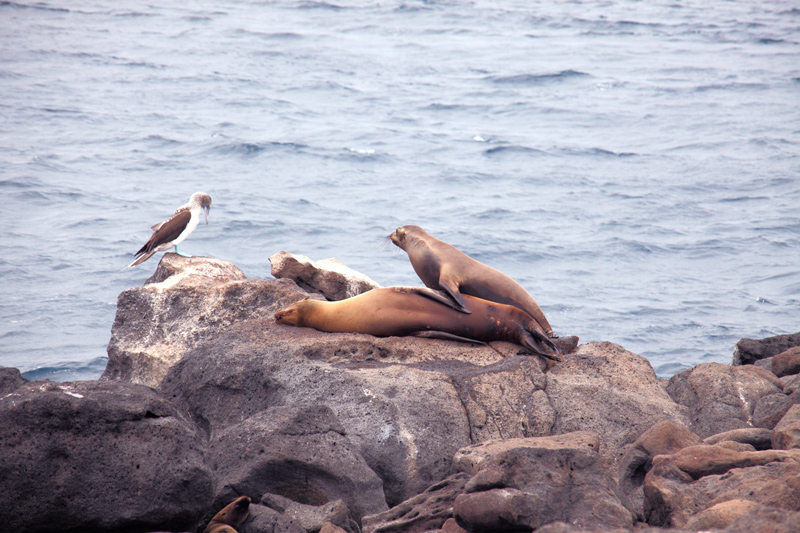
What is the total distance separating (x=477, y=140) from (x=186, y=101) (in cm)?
1078

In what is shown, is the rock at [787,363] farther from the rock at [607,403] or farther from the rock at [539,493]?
the rock at [539,493]

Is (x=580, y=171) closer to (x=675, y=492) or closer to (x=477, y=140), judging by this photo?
(x=477, y=140)

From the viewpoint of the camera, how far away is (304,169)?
20547 mm

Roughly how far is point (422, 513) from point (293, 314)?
7.77ft

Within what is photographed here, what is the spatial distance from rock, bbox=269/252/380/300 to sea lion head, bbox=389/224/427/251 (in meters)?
0.54

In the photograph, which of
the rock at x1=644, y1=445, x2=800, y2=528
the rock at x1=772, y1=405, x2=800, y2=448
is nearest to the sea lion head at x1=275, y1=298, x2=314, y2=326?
the rock at x1=644, y1=445, x2=800, y2=528

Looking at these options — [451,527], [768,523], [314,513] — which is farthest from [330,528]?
[768,523]

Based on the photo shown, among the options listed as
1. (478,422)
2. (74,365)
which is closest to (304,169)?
(74,365)

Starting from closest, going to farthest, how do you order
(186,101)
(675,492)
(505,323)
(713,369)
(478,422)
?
1. (675,492)
2. (478,422)
3. (505,323)
4. (713,369)
5. (186,101)

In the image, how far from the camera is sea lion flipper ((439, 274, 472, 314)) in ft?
19.2

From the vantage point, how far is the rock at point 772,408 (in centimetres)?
541

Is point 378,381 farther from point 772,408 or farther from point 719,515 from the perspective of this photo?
point 772,408

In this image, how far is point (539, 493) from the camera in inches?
147

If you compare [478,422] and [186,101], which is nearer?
[478,422]
